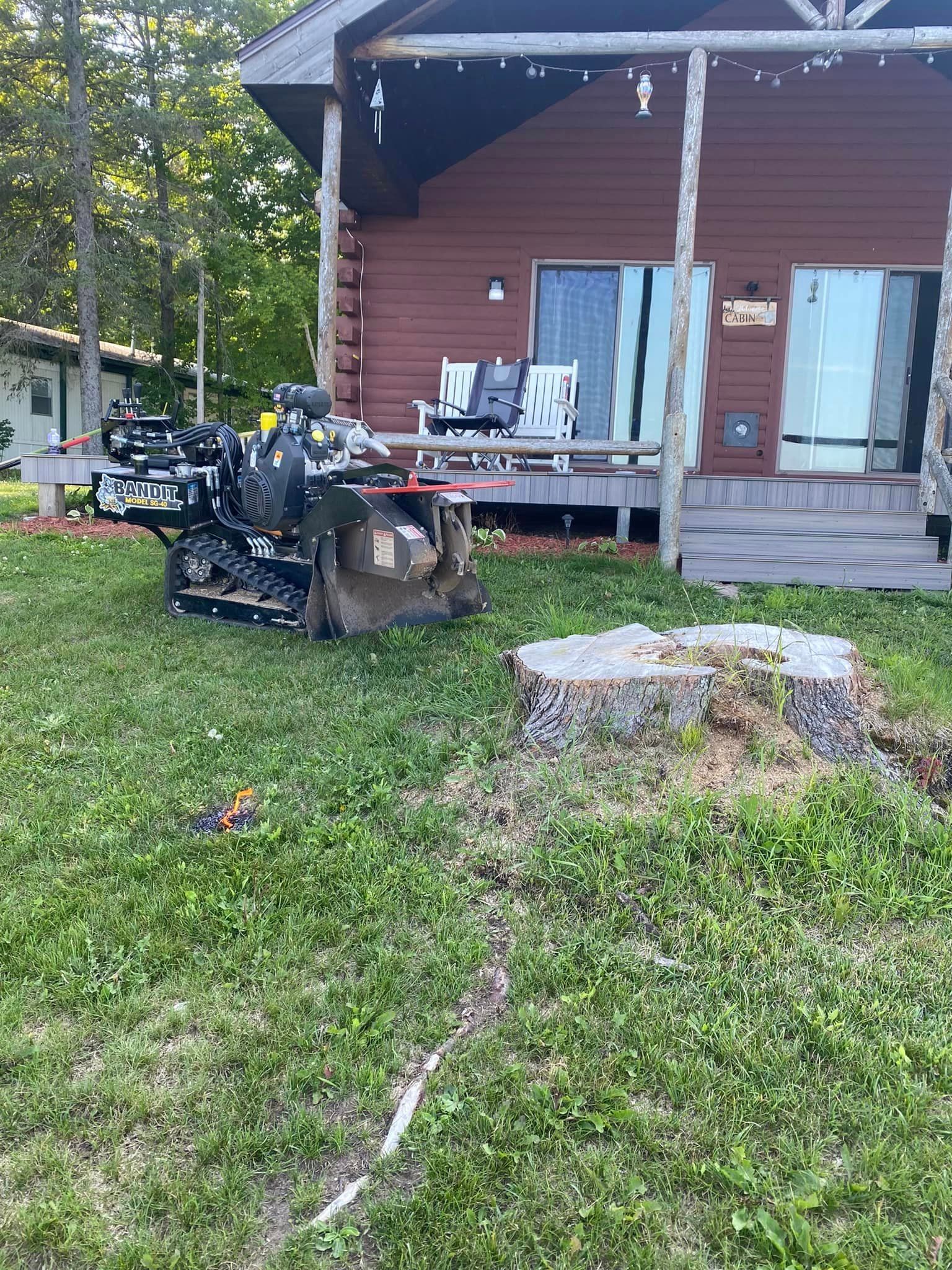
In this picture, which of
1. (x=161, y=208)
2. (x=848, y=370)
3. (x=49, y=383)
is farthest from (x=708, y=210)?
(x=49, y=383)

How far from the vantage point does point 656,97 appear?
8859 millimetres

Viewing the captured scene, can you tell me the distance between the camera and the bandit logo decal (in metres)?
4.74

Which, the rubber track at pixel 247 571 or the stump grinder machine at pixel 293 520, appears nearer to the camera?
the stump grinder machine at pixel 293 520

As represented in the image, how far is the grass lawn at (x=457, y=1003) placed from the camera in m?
1.49

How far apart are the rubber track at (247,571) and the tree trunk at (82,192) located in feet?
34.0

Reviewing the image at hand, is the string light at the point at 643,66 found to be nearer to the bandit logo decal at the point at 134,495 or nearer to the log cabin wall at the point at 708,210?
the log cabin wall at the point at 708,210

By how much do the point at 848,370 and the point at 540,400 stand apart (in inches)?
120

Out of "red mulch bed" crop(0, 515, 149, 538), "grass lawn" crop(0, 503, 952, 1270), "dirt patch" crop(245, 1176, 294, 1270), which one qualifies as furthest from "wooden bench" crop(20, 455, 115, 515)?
"dirt patch" crop(245, 1176, 294, 1270)

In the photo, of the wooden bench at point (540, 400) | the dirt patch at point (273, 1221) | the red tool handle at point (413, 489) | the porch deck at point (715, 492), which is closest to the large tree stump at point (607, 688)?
the red tool handle at point (413, 489)

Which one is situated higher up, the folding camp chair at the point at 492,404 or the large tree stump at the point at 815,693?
the folding camp chair at the point at 492,404

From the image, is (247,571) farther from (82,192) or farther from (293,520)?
(82,192)

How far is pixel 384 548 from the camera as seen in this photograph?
153 inches

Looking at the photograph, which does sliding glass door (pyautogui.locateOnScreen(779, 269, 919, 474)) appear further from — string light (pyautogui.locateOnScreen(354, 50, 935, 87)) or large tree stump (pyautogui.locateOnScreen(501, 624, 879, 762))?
large tree stump (pyautogui.locateOnScreen(501, 624, 879, 762))

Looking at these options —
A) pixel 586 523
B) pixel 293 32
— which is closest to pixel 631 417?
pixel 586 523
